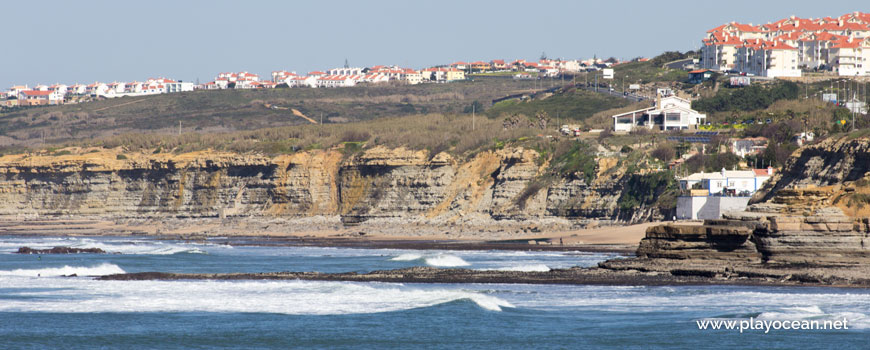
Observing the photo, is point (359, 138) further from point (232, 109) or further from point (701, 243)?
point (232, 109)

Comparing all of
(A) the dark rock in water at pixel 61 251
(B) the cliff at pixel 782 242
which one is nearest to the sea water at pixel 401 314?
(B) the cliff at pixel 782 242

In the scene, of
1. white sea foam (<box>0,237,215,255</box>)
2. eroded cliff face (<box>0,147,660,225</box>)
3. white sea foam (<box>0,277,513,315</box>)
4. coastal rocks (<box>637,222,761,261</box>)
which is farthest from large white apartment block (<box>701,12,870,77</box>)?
white sea foam (<box>0,277,513,315</box>)

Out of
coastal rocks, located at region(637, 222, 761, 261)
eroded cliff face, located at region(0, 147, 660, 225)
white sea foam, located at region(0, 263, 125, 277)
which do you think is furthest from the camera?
eroded cliff face, located at region(0, 147, 660, 225)

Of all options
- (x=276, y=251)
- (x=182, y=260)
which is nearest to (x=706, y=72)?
(x=276, y=251)

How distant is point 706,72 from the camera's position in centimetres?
12456

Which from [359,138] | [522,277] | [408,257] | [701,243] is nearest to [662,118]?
[359,138]

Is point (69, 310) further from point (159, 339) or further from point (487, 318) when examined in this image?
point (487, 318)

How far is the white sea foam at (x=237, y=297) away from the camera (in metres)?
33.2

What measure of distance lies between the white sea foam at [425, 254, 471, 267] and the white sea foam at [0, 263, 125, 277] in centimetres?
1380

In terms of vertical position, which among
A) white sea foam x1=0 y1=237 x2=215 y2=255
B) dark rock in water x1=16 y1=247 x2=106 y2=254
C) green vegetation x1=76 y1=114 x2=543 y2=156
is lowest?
white sea foam x1=0 y1=237 x2=215 y2=255

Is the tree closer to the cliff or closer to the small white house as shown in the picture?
the small white house

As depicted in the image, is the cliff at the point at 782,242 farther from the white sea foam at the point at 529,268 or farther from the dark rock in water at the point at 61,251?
the dark rock in water at the point at 61,251

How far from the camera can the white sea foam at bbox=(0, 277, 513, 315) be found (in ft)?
109

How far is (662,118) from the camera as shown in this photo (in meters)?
92.2
